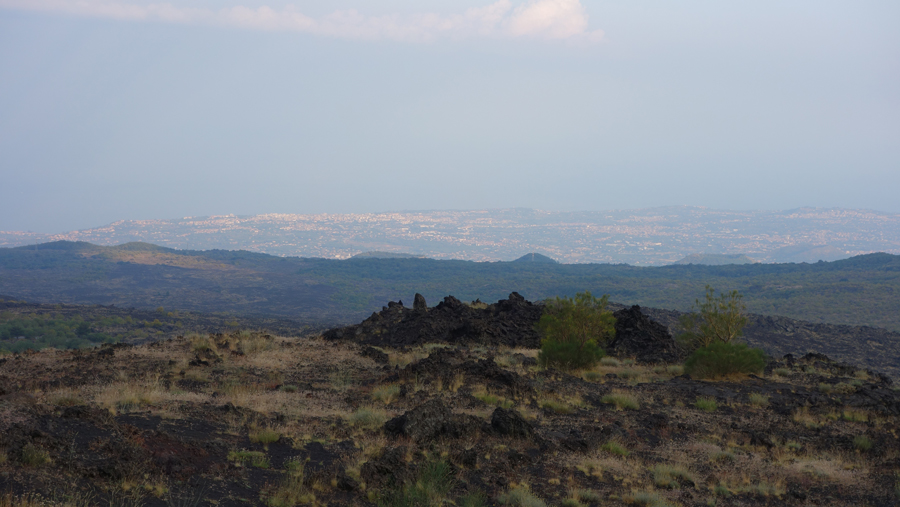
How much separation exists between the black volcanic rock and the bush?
606 cm

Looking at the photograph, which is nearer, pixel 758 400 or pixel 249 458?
pixel 249 458

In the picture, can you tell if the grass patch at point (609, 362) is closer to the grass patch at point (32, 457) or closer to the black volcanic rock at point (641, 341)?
the black volcanic rock at point (641, 341)

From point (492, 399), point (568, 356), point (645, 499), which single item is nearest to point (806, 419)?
point (492, 399)

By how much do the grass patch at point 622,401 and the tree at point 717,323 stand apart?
40.0 ft

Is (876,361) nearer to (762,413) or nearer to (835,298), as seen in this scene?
(762,413)

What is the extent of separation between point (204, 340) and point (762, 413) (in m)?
23.0

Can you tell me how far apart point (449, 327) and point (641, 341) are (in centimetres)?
1169

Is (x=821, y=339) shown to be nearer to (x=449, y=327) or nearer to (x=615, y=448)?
(x=449, y=327)

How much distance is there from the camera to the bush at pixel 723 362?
1006 inches

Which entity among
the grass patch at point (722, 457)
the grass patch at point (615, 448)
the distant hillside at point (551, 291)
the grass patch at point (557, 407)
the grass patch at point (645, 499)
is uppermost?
the grass patch at point (645, 499)

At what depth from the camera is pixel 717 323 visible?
3048 cm

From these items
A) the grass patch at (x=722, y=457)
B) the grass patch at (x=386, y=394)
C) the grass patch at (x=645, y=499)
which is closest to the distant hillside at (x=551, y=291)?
the grass patch at (x=386, y=394)

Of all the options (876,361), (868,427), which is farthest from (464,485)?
(876,361)

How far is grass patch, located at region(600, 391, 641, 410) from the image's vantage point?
18.8 metres
